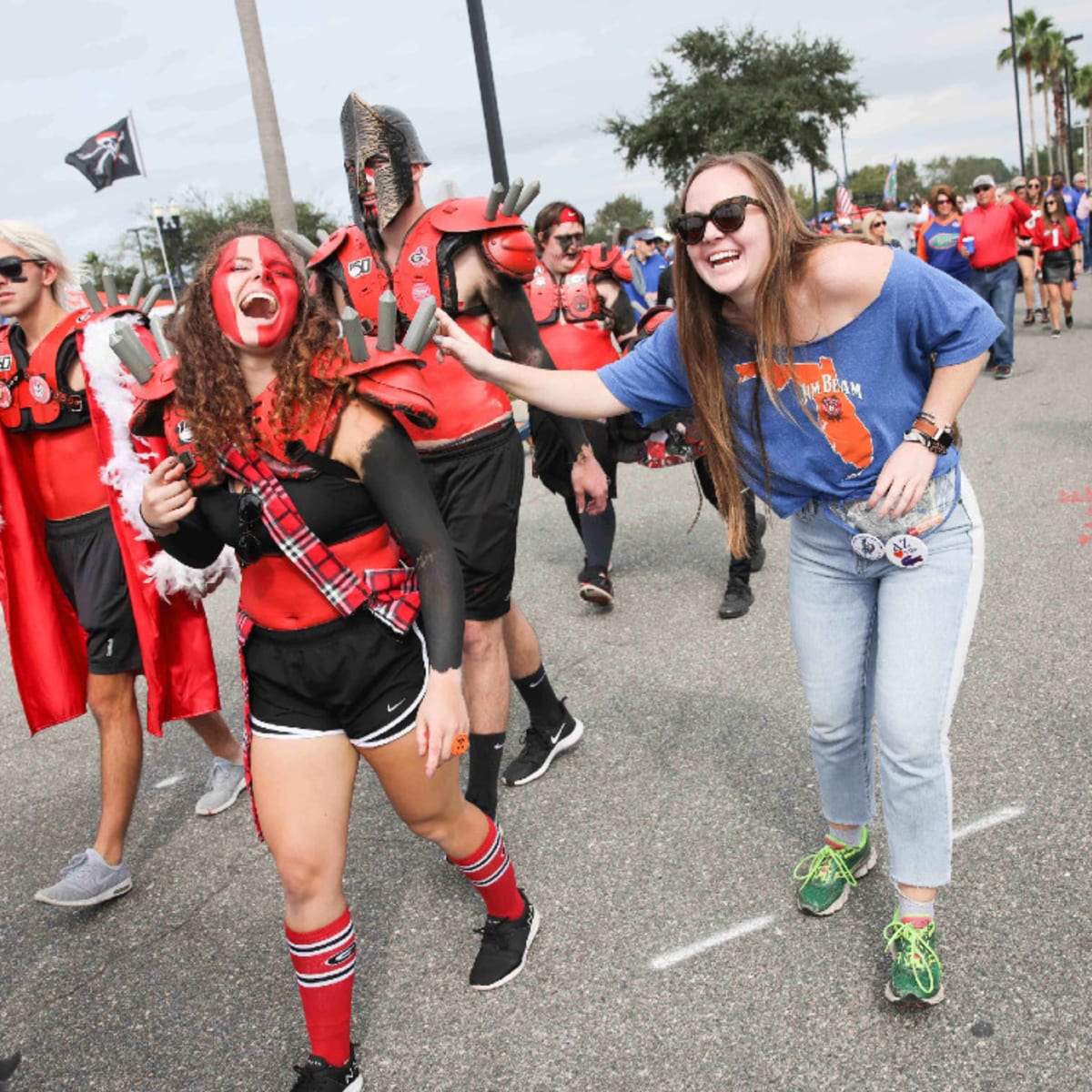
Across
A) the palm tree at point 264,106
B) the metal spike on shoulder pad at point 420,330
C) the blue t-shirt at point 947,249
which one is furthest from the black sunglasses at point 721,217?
the blue t-shirt at point 947,249

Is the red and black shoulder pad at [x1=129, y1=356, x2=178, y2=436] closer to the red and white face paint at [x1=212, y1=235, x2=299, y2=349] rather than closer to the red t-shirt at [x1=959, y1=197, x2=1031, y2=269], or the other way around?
the red and white face paint at [x1=212, y1=235, x2=299, y2=349]

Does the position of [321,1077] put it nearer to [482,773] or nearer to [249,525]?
[482,773]

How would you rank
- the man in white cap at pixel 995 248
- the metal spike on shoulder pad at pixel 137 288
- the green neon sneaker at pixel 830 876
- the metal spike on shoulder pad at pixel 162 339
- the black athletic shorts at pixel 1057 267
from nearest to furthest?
the metal spike on shoulder pad at pixel 162 339 → the green neon sneaker at pixel 830 876 → the metal spike on shoulder pad at pixel 137 288 → the man in white cap at pixel 995 248 → the black athletic shorts at pixel 1057 267

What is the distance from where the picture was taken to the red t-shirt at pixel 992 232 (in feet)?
34.7

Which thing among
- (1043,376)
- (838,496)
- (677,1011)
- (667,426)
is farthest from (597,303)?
(1043,376)

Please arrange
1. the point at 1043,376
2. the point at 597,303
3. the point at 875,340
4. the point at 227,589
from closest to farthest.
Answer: the point at 875,340 → the point at 597,303 → the point at 227,589 → the point at 1043,376

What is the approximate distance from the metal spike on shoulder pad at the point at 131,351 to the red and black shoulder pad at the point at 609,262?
3.87 metres

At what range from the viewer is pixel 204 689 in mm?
3555

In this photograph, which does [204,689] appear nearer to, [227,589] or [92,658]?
[92,658]

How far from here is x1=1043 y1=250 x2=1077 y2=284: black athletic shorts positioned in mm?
12289

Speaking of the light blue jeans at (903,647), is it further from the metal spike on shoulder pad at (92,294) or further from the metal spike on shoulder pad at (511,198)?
the metal spike on shoulder pad at (92,294)

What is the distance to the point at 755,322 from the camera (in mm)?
2309

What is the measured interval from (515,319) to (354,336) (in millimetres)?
1235

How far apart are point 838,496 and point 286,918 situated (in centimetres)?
152
